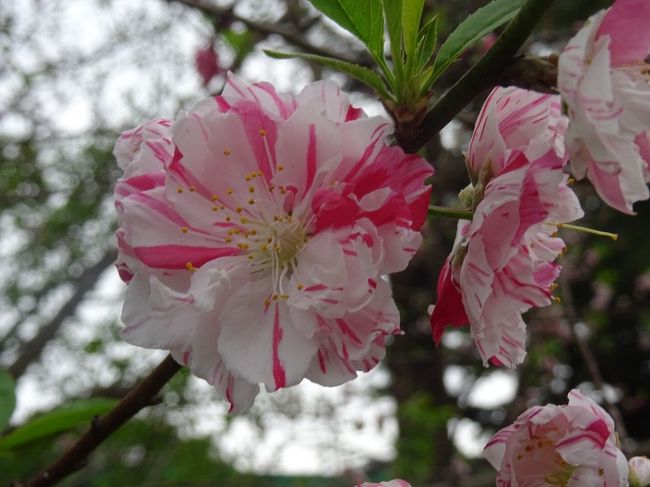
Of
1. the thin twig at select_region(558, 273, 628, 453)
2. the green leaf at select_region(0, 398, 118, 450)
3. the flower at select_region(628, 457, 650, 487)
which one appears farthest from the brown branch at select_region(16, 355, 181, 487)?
the thin twig at select_region(558, 273, 628, 453)

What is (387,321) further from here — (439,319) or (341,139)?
(341,139)

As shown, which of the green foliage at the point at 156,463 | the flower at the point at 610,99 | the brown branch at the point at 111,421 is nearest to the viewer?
the flower at the point at 610,99

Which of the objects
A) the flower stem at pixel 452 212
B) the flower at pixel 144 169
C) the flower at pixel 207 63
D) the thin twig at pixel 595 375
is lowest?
the flower at pixel 207 63

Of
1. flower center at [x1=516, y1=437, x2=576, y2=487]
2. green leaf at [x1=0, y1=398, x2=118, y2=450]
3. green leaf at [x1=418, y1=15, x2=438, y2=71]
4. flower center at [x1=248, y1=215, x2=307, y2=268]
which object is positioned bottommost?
green leaf at [x1=0, y1=398, x2=118, y2=450]

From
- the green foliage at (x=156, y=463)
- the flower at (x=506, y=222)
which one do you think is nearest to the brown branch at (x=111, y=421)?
the flower at (x=506, y=222)

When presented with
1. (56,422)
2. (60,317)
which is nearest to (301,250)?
(56,422)

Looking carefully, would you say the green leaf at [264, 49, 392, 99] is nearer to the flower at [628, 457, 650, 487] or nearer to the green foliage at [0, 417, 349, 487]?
the flower at [628, 457, 650, 487]

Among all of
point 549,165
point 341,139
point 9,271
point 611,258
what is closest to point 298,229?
point 341,139

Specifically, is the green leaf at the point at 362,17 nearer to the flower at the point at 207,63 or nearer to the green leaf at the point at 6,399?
the green leaf at the point at 6,399
